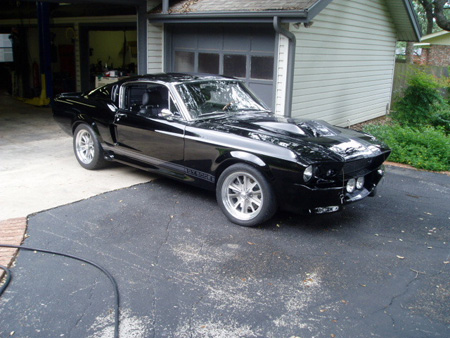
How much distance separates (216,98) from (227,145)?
3.91 ft

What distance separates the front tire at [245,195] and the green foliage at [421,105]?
822 centimetres

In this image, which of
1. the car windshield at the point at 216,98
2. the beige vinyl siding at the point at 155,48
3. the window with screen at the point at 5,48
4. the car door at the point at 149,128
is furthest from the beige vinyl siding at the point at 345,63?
the window with screen at the point at 5,48

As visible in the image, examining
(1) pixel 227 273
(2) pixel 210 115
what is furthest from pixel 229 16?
(1) pixel 227 273

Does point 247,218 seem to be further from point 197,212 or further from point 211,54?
point 211,54

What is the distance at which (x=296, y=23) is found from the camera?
336 inches

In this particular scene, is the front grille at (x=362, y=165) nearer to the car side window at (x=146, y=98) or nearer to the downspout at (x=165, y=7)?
the car side window at (x=146, y=98)

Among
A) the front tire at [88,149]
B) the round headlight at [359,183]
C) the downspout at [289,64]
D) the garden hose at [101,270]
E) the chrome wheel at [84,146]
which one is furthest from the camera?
the downspout at [289,64]

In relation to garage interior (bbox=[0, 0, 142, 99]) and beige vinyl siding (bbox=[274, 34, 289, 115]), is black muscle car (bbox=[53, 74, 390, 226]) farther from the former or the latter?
garage interior (bbox=[0, 0, 142, 99])

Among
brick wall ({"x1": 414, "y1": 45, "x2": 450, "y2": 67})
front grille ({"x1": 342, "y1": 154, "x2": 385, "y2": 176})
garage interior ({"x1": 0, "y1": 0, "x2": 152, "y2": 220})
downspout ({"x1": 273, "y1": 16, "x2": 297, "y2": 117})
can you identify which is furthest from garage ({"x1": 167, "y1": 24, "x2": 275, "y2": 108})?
brick wall ({"x1": 414, "y1": 45, "x2": 450, "y2": 67})

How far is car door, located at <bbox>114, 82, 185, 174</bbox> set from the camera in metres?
5.76

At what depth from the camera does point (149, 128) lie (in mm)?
6027

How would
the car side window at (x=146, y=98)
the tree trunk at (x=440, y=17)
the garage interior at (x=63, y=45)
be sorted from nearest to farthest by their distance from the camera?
the car side window at (x=146, y=98) → the garage interior at (x=63, y=45) → the tree trunk at (x=440, y=17)

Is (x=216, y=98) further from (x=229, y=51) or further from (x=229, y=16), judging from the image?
(x=229, y=51)

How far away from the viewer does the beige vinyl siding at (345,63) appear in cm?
979
